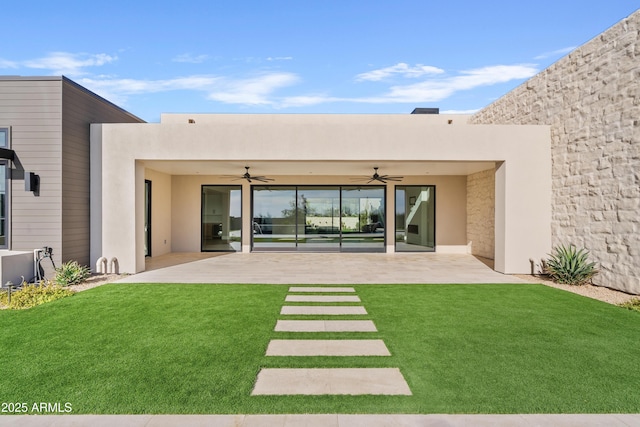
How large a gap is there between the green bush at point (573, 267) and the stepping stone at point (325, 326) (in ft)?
17.7

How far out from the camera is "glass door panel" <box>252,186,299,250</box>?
42.8 ft

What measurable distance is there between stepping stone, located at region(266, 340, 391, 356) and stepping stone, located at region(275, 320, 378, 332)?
39 cm

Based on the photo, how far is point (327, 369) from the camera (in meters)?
3.33

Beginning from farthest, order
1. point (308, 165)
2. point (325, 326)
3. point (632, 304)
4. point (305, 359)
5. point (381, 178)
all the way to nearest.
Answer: point (381, 178)
point (308, 165)
point (632, 304)
point (325, 326)
point (305, 359)

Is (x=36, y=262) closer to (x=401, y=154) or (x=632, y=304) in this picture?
(x=401, y=154)

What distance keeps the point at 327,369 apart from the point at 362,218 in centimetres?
999

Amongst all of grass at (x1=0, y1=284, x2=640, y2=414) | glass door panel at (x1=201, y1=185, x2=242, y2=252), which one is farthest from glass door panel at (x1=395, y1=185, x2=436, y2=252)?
grass at (x1=0, y1=284, x2=640, y2=414)

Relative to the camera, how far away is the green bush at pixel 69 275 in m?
6.91

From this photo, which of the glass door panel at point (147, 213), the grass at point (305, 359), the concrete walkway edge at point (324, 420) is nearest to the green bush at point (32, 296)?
the grass at point (305, 359)

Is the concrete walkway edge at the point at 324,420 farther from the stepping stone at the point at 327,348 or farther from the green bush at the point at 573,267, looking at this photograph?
the green bush at the point at 573,267

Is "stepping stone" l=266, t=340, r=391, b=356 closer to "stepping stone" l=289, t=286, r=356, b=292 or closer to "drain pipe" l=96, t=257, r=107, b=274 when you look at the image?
"stepping stone" l=289, t=286, r=356, b=292

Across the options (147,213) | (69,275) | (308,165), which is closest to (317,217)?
(308,165)

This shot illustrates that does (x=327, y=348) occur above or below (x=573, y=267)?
below

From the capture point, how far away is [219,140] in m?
8.18
